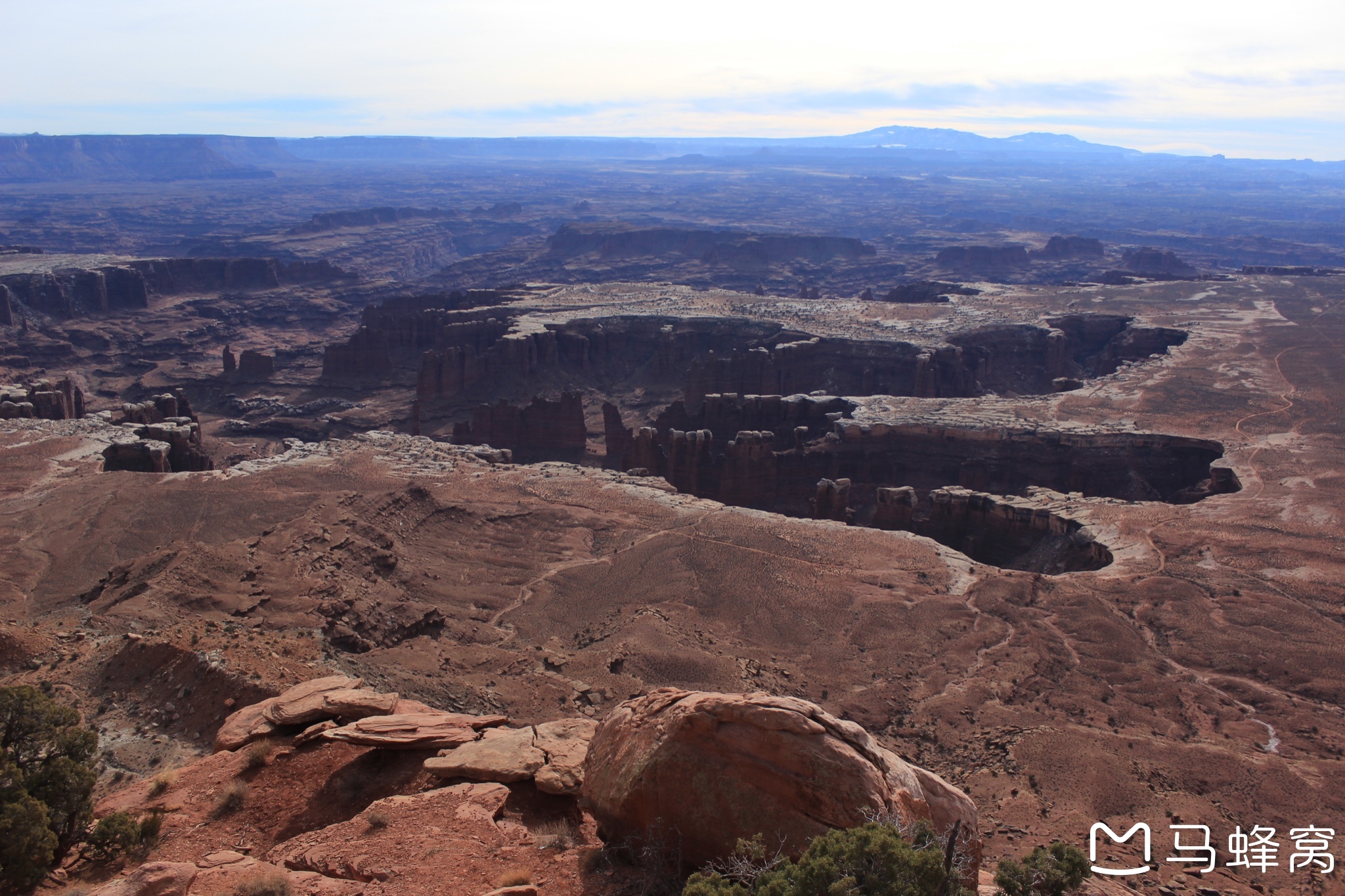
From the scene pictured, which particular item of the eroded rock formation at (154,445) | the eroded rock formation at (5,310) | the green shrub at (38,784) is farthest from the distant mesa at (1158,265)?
the green shrub at (38,784)

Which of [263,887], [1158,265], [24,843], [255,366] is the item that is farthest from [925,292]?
[24,843]

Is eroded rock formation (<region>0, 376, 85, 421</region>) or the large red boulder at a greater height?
the large red boulder

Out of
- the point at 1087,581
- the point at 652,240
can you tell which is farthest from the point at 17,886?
the point at 652,240

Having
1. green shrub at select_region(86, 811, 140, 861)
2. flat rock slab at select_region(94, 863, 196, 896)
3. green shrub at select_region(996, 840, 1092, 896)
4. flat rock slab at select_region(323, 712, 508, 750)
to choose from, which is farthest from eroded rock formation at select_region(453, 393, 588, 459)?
green shrub at select_region(996, 840, 1092, 896)

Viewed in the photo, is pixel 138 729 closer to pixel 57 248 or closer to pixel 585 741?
pixel 585 741

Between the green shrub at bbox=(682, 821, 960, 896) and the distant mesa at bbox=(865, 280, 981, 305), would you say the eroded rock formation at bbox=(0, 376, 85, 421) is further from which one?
the distant mesa at bbox=(865, 280, 981, 305)

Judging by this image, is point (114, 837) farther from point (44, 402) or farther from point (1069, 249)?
point (1069, 249)
